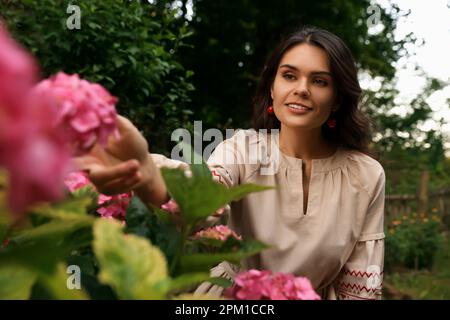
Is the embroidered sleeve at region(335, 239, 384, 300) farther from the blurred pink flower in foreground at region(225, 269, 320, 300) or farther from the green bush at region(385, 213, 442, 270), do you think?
the green bush at region(385, 213, 442, 270)

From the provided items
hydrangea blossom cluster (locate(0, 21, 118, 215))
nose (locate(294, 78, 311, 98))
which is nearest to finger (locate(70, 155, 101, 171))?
hydrangea blossom cluster (locate(0, 21, 118, 215))

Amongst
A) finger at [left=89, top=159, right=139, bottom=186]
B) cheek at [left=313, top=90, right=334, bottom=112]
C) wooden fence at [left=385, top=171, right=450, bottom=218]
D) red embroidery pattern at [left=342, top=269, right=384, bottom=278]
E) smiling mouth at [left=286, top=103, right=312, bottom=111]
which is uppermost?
cheek at [left=313, top=90, right=334, bottom=112]

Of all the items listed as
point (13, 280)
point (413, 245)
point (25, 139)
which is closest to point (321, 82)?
point (13, 280)

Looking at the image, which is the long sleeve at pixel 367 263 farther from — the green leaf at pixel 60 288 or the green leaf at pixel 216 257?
the green leaf at pixel 60 288

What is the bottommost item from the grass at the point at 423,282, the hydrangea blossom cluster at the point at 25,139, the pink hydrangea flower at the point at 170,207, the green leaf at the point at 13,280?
the grass at the point at 423,282

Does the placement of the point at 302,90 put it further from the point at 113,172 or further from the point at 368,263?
the point at 113,172

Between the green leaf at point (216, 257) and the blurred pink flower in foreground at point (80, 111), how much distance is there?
0.77 feet

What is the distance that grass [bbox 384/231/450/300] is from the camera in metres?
6.42

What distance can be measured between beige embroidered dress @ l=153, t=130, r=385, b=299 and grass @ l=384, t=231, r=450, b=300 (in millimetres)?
4562

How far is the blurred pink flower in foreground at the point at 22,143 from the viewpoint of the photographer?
309 millimetres

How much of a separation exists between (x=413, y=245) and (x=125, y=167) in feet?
25.5

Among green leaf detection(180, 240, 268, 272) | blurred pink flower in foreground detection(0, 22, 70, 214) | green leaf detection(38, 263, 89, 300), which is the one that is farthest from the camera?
green leaf detection(180, 240, 268, 272)

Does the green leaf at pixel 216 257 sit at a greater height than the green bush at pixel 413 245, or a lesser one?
greater

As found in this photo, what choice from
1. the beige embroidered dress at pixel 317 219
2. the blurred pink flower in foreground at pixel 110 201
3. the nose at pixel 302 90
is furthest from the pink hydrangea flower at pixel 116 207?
the nose at pixel 302 90
